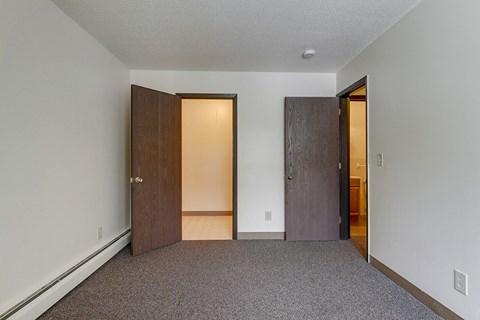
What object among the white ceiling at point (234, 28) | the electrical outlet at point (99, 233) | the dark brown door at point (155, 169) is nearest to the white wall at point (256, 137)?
the white ceiling at point (234, 28)

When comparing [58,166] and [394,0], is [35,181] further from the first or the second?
[394,0]

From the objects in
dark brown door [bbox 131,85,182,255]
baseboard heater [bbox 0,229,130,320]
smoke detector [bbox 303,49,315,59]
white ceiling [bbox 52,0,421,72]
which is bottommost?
baseboard heater [bbox 0,229,130,320]

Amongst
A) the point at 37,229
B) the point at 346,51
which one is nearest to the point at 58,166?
the point at 37,229

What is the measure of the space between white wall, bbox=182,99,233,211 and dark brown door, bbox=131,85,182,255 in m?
1.52

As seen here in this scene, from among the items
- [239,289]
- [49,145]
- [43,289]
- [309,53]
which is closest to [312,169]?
[309,53]

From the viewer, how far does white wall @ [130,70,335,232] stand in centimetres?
346

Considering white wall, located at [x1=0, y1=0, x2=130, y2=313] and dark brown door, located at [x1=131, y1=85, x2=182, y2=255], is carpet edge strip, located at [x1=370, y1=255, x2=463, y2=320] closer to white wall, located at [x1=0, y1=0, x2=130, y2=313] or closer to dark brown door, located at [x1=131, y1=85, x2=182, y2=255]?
dark brown door, located at [x1=131, y1=85, x2=182, y2=255]

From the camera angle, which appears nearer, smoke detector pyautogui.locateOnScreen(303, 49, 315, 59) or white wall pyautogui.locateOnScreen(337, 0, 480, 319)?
white wall pyautogui.locateOnScreen(337, 0, 480, 319)

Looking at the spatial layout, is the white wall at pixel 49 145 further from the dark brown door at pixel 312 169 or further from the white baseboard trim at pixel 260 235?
the dark brown door at pixel 312 169

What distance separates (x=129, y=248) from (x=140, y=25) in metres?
2.45

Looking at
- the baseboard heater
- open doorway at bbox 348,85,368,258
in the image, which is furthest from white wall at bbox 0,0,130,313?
open doorway at bbox 348,85,368,258

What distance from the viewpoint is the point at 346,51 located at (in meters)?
2.83

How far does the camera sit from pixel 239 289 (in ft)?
6.92

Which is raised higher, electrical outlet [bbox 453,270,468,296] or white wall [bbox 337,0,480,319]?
white wall [bbox 337,0,480,319]
